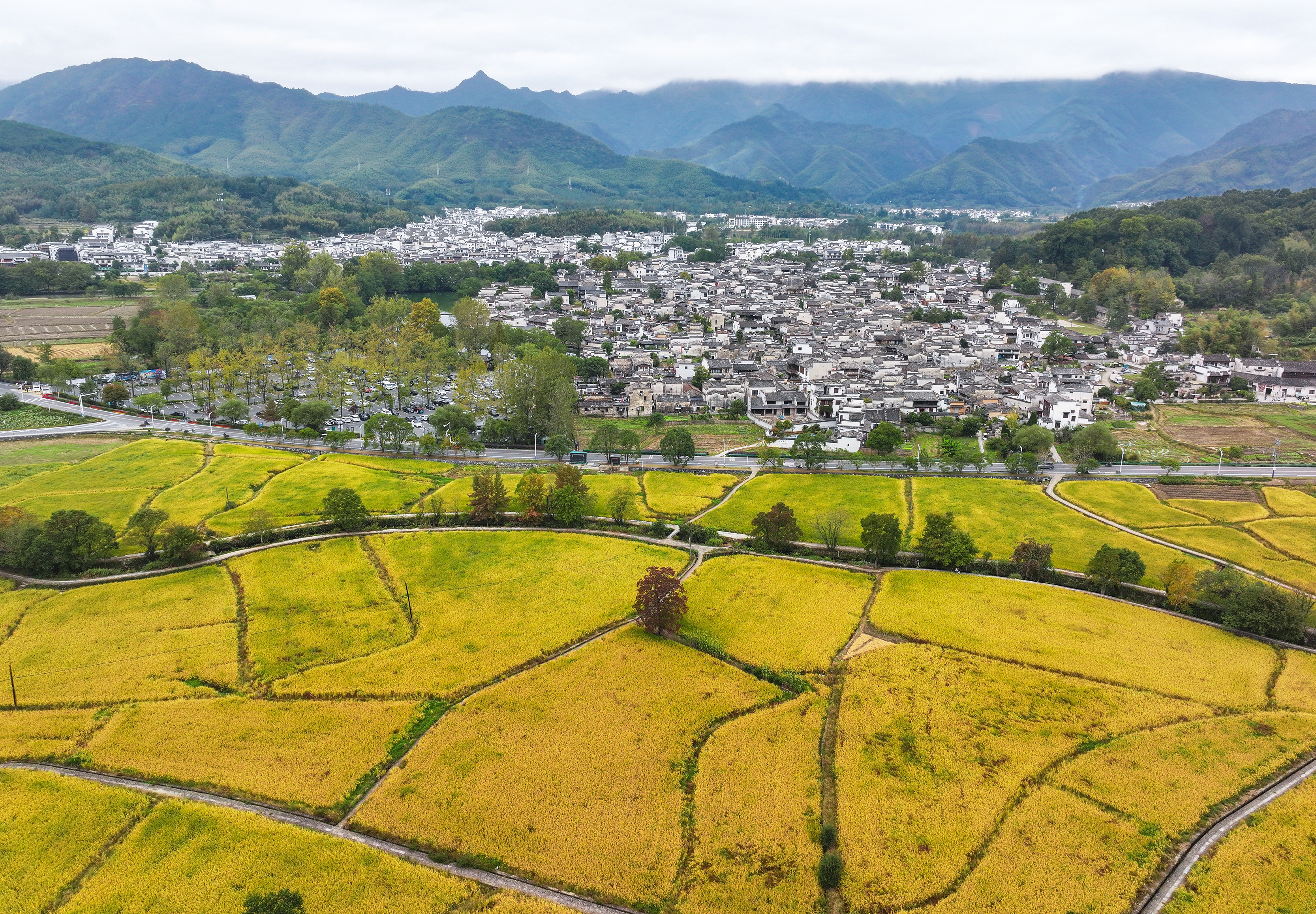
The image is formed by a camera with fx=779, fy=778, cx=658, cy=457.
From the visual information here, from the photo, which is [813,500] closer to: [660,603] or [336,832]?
[660,603]

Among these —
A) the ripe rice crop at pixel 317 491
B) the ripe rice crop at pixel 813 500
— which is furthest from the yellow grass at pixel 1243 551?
the ripe rice crop at pixel 317 491

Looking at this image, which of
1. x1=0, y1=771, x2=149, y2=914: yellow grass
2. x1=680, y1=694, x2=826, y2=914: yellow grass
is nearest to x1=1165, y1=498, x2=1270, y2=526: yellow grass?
x1=680, y1=694, x2=826, y2=914: yellow grass

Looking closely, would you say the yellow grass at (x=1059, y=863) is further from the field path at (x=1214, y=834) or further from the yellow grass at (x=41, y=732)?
the yellow grass at (x=41, y=732)

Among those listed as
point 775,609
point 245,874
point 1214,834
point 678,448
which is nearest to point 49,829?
point 245,874

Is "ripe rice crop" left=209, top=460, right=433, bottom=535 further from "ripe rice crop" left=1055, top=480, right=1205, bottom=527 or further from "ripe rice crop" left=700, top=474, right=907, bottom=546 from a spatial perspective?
"ripe rice crop" left=1055, top=480, right=1205, bottom=527

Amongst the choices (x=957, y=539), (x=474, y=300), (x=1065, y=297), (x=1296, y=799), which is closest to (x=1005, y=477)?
(x=957, y=539)

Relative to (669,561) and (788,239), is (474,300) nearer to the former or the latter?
(669,561)
